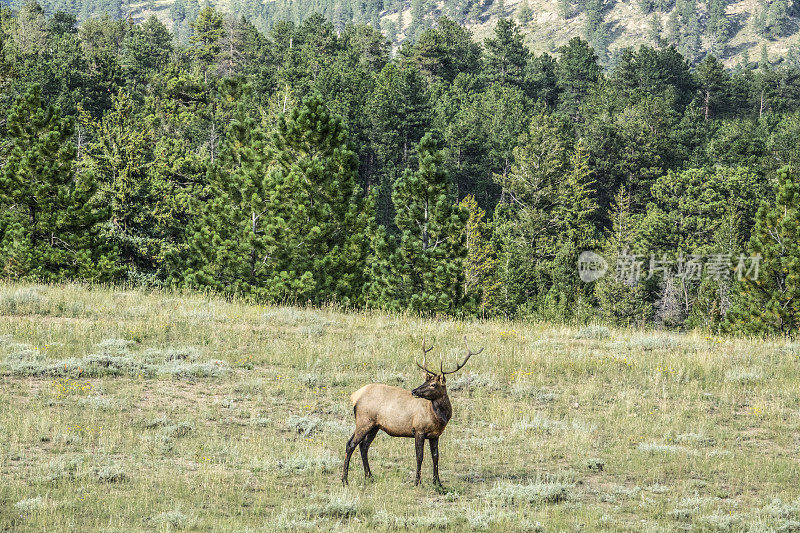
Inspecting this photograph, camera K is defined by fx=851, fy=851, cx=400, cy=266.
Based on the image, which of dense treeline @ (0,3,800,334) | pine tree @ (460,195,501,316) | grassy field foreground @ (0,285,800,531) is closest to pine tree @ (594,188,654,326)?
dense treeline @ (0,3,800,334)

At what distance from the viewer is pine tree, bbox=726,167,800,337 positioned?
38.1 meters

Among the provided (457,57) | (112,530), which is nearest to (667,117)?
(457,57)

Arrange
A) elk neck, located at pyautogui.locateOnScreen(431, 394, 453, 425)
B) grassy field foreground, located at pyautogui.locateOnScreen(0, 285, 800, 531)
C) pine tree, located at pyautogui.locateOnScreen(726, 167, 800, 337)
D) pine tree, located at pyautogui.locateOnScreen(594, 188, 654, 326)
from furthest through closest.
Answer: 1. pine tree, located at pyautogui.locateOnScreen(594, 188, 654, 326)
2. pine tree, located at pyautogui.locateOnScreen(726, 167, 800, 337)
3. elk neck, located at pyautogui.locateOnScreen(431, 394, 453, 425)
4. grassy field foreground, located at pyautogui.locateOnScreen(0, 285, 800, 531)

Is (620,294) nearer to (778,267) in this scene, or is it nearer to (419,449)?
(778,267)

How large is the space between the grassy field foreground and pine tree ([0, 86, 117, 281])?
12.0 metres

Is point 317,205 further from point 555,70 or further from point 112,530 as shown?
point 555,70

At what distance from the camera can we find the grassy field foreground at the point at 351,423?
1069cm

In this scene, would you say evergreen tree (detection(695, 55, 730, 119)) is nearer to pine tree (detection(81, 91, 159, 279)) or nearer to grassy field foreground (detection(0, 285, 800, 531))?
pine tree (detection(81, 91, 159, 279))

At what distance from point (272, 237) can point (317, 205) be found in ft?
7.57

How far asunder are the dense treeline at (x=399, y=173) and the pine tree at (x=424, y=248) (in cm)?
11

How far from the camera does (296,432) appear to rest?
1433cm

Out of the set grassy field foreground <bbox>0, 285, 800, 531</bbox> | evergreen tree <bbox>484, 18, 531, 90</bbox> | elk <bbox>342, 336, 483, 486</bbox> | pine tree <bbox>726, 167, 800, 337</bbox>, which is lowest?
grassy field foreground <bbox>0, 285, 800, 531</bbox>

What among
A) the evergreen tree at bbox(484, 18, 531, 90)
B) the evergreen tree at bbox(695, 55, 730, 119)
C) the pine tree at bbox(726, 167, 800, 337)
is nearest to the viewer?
the pine tree at bbox(726, 167, 800, 337)

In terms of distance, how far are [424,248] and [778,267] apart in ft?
52.6
